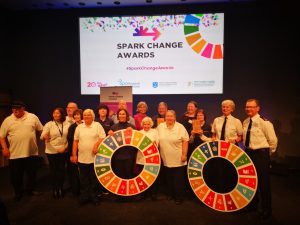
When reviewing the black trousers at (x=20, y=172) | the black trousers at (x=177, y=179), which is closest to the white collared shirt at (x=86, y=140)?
the black trousers at (x=20, y=172)

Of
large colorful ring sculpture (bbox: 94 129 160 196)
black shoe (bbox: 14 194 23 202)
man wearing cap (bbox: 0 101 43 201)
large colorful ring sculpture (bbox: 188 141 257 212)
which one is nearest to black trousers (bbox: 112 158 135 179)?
large colorful ring sculpture (bbox: 94 129 160 196)

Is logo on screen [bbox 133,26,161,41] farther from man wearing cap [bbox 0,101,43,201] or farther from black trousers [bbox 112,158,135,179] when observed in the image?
black trousers [bbox 112,158,135,179]

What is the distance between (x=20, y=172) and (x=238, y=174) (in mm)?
3623

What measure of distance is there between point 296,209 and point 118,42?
204 inches

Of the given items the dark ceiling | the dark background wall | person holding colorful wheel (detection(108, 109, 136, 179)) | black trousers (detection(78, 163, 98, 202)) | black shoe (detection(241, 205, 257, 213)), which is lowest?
black shoe (detection(241, 205, 257, 213))

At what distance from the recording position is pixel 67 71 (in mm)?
6066

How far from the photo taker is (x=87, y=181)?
3.39m

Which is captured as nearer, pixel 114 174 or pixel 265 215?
pixel 265 215

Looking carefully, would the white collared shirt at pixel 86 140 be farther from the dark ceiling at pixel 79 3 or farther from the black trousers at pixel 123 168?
the dark ceiling at pixel 79 3

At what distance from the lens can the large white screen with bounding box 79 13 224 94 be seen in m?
5.43

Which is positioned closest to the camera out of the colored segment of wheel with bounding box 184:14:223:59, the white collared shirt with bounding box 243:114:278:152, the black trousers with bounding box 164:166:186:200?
the white collared shirt with bounding box 243:114:278:152

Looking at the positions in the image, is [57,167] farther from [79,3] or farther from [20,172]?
[79,3]

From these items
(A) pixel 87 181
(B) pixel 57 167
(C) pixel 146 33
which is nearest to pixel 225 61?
(C) pixel 146 33

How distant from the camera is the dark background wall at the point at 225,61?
18.0 ft
